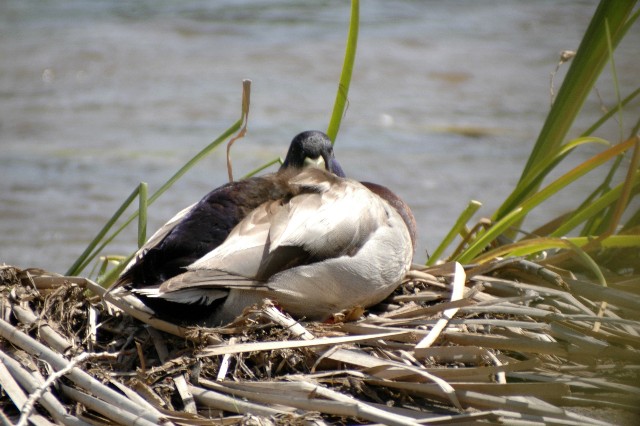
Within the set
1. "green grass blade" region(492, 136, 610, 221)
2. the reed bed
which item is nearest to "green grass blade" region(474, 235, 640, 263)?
the reed bed

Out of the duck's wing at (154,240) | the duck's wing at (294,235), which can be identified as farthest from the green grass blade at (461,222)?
the duck's wing at (154,240)

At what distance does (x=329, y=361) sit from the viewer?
279 cm

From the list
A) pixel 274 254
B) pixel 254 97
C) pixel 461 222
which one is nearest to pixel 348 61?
pixel 461 222

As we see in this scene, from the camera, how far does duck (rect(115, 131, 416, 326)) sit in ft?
9.69

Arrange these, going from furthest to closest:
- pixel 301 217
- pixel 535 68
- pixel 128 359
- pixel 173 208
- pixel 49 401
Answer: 1. pixel 535 68
2. pixel 173 208
3. pixel 301 217
4. pixel 128 359
5. pixel 49 401

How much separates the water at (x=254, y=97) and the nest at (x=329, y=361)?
3.09 metres

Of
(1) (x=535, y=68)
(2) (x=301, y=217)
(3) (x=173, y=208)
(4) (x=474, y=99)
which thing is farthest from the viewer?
(1) (x=535, y=68)

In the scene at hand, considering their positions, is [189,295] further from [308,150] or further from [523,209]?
[523,209]

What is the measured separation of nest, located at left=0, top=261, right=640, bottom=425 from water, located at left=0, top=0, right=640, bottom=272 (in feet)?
10.1

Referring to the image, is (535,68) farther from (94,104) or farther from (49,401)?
(49,401)

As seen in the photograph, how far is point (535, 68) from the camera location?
9.48m

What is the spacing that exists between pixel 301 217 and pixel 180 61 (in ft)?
23.3

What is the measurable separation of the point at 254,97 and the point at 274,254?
592cm

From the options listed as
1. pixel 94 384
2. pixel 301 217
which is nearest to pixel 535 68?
pixel 301 217
